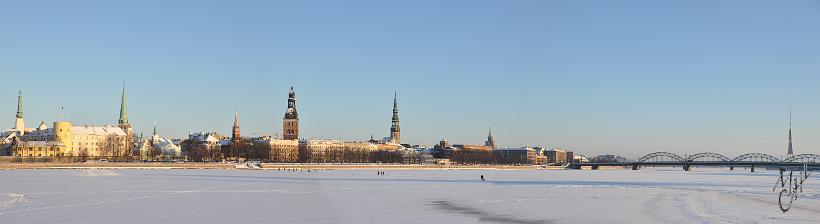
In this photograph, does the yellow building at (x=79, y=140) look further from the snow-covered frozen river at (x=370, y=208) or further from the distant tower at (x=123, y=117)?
the snow-covered frozen river at (x=370, y=208)

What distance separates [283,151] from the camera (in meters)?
174

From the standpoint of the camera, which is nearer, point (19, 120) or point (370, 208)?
point (370, 208)

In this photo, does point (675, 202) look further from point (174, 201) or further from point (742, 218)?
point (174, 201)

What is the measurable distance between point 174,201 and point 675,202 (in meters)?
19.5

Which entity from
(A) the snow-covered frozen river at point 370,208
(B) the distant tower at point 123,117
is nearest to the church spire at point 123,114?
(B) the distant tower at point 123,117

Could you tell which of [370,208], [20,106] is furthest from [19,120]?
[370,208]

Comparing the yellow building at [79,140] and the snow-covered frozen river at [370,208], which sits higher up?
the yellow building at [79,140]

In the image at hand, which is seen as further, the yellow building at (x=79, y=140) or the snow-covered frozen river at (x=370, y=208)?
the yellow building at (x=79, y=140)

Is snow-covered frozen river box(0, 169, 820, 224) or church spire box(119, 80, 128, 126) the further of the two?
church spire box(119, 80, 128, 126)

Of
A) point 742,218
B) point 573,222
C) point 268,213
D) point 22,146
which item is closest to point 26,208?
point 268,213

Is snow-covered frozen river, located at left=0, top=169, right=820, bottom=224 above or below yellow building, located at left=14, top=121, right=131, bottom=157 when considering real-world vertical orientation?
below

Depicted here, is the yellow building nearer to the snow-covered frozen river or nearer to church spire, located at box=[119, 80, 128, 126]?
church spire, located at box=[119, 80, 128, 126]

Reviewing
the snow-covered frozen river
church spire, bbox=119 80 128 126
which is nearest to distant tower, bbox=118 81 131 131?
church spire, bbox=119 80 128 126

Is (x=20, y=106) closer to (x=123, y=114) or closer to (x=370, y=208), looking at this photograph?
(x=123, y=114)
